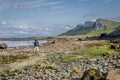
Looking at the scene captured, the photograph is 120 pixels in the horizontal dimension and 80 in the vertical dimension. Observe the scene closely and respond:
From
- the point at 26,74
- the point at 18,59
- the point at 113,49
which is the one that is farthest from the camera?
the point at 113,49

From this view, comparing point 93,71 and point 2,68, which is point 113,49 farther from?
point 93,71

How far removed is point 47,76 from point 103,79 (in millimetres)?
9823

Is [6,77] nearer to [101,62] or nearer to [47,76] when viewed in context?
[47,76]

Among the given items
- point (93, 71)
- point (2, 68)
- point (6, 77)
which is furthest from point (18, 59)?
point (93, 71)

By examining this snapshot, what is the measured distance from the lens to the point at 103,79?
29.4 metres

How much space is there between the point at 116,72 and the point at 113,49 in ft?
130

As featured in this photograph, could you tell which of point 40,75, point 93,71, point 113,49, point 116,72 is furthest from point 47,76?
point 113,49

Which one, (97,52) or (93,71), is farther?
(97,52)

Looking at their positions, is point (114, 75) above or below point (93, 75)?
above

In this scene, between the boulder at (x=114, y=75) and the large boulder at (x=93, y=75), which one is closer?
the boulder at (x=114, y=75)

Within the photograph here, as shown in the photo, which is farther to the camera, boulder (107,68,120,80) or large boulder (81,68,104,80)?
large boulder (81,68,104,80)

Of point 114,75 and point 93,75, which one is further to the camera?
point 93,75

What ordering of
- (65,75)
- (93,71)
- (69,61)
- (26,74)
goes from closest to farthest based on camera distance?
(93,71)
(65,75)
(26,74)
(69,61)

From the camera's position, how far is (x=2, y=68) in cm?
4934
